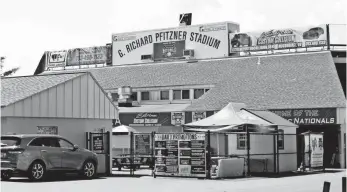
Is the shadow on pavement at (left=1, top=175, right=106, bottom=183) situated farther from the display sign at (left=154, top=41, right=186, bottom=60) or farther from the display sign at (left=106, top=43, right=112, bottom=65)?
the display sign at (left=106, top=43, right=112, bottom=65)

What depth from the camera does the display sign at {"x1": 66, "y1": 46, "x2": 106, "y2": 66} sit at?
6003 cm

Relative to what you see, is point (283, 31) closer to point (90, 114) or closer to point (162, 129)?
point (162, 129)

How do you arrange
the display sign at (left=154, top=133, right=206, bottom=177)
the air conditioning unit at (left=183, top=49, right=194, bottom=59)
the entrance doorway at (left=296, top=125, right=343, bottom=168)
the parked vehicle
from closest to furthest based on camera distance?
the parked vehicle → the display sign at (left=154, top=133, right=206, bottom=177) → the entrance doorway at (left=296, top=125, right=343, bottom=168) → the air conditioning unit at (left=183, top=49, right=194, bottom=59)

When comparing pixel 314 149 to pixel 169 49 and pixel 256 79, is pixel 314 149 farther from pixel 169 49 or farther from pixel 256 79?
pixel 169 49

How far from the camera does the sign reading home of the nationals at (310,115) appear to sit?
37875mm

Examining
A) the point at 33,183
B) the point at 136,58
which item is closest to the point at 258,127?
the point at 33,183

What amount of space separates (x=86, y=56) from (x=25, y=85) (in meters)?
33.3

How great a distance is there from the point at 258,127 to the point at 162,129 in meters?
17.3

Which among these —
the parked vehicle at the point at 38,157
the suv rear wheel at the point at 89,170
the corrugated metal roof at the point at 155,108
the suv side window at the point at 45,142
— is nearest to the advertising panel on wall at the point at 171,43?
the corrugated metal roof at the point at 155,108

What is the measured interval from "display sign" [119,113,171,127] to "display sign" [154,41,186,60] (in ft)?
30.5

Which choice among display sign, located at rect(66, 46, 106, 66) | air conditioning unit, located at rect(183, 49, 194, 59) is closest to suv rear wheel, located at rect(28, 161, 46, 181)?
air conditioning unit, located at rect(183, 49, 194, 59)

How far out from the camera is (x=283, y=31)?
4947 centimetres

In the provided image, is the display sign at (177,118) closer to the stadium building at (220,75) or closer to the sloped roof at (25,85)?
the stadium building at (220,75)

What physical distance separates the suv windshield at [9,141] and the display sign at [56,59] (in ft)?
134
